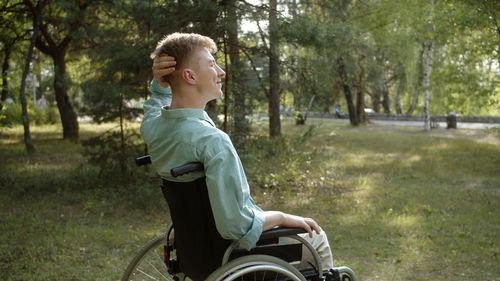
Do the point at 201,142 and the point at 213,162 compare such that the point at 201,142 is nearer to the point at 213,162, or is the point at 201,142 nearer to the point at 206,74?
the point at 213,162

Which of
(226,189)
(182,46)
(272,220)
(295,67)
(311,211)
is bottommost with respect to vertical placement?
(311,211)

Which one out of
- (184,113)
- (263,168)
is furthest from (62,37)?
(184,113)

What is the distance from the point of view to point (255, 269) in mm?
2066

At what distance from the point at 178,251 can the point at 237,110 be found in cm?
401

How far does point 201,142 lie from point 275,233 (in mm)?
531

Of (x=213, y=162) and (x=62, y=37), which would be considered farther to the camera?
(x=62, y=37)

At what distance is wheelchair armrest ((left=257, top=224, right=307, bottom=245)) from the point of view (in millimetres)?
2104

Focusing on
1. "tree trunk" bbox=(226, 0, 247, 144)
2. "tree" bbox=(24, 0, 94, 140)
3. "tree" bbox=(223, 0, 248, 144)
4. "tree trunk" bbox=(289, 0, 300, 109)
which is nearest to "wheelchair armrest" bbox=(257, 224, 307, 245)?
"tree" bbox=(223, 0, 248, 144)

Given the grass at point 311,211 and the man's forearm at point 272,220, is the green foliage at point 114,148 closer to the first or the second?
the grass at point 311,211

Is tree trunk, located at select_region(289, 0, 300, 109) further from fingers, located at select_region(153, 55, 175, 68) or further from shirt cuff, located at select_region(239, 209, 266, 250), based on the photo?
shirt cuff, located at select_region(239, 209, 266, 250)

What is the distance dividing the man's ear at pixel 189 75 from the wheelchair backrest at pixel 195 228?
0.44 m

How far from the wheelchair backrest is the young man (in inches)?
2.3

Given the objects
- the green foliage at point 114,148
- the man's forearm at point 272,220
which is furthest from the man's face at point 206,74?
the green foliage at point 114,148

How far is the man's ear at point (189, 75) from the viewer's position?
2133 millimetres
